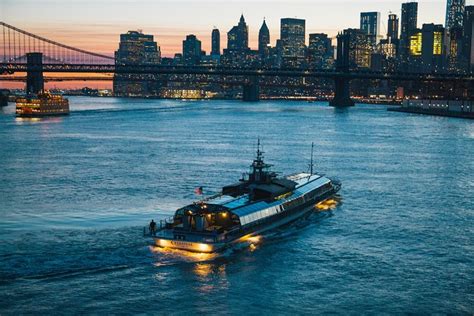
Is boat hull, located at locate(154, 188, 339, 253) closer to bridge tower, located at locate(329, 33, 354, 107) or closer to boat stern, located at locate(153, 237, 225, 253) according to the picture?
boat stern, located at locate(153, 237, 225, 253)

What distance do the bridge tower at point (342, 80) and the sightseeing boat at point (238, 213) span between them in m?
136

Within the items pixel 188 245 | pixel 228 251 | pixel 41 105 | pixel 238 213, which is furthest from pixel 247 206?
→ pixel 41 105

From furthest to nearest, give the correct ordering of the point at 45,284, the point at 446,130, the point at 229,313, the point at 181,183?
1. the point at 446,130
2. the point at 181,183
3. the point at 45,284
4. the point at 229,313

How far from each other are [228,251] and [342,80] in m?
149

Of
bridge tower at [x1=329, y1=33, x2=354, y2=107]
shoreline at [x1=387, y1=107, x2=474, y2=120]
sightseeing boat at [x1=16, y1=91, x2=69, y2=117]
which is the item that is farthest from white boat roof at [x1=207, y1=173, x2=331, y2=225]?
bridge tower at [x1=329, y1=33, x2=354, y2=107]

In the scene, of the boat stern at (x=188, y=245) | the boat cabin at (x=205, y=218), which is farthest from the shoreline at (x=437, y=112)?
the boat stern at (x=188, y=245)

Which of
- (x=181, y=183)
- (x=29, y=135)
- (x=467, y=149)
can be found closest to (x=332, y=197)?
(x=181, y=183)

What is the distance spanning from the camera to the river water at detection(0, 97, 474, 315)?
19.5 meters

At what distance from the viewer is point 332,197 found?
35281 mm

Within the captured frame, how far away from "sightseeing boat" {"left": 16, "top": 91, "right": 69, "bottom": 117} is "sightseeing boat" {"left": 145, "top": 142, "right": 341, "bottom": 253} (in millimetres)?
87392

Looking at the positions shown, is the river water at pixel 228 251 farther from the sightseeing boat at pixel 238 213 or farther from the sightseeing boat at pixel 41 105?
the sightseeing boat at pixel 41 105

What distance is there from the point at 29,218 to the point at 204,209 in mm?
8422

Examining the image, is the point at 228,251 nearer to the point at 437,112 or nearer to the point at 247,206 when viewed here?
the point at 247,206

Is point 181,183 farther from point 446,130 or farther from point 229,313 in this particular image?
point 446,130
